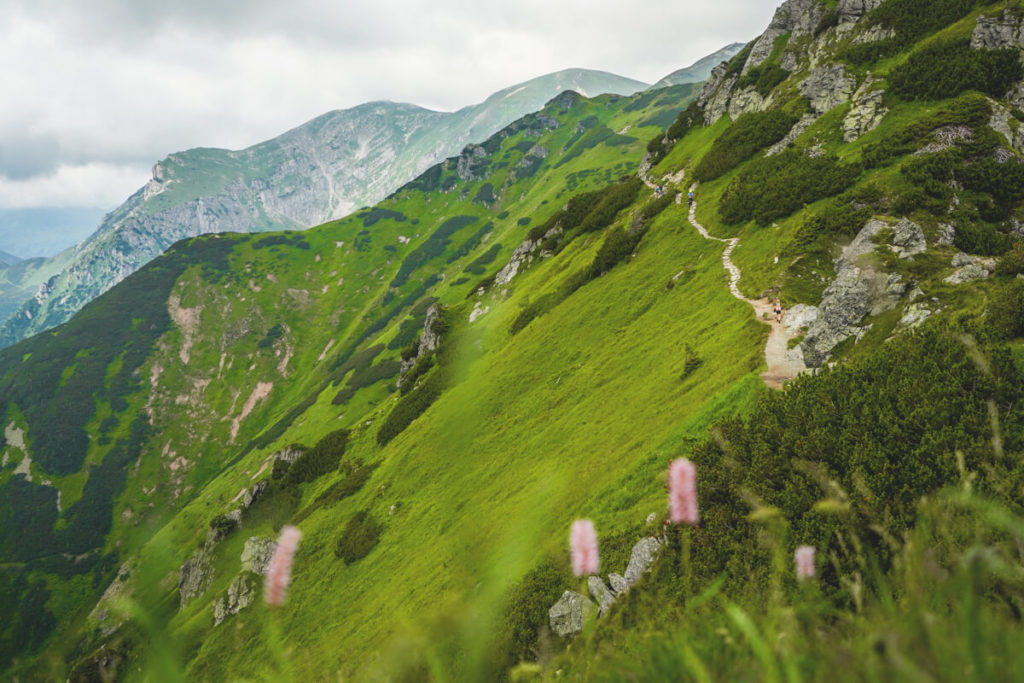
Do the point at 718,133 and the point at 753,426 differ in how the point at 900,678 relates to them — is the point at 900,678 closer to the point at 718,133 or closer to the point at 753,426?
the point at 753,426

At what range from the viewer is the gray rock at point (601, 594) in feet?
42.8

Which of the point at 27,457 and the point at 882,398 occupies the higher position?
the point at 27,457

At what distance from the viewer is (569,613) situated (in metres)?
14.1

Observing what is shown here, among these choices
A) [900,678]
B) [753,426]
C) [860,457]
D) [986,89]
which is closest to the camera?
[900,678]

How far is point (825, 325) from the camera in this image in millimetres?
19562

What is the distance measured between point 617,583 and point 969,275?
17687 millimetres

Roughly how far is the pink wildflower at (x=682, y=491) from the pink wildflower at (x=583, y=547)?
2.25 feet

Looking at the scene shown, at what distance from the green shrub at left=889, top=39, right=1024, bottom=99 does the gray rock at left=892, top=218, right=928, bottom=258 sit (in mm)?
18305

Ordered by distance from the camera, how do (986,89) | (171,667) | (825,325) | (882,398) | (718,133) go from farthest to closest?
(718,133)
(986,89)
(825,325)
(882,398)
(171,667)

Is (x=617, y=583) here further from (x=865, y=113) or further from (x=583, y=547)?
(x=865, y=113)

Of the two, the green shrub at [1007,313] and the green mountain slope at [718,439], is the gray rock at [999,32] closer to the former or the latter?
the green mountain slope at [718,439]

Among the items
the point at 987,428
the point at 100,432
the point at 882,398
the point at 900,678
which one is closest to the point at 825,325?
the point at 882,398

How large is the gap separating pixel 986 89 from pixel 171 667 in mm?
48159

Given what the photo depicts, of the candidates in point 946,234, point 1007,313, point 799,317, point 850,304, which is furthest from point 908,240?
point 1007,313
